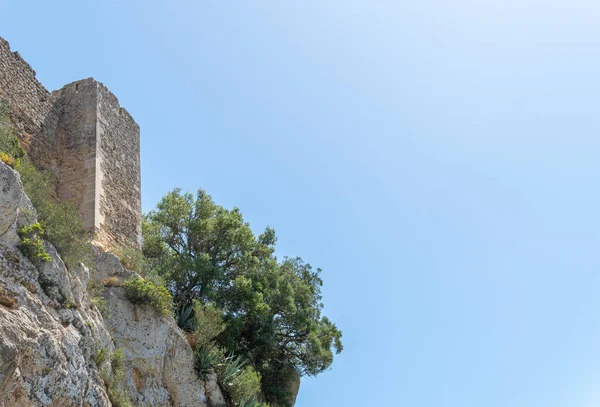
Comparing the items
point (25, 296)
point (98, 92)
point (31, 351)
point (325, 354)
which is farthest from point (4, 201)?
A: point (325, 354)

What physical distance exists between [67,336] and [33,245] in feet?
4.70

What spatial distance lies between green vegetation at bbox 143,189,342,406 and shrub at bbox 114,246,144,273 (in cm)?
124

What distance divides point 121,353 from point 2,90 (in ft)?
20.3

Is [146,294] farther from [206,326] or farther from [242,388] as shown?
[242,388]

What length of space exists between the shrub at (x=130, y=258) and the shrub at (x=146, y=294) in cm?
47

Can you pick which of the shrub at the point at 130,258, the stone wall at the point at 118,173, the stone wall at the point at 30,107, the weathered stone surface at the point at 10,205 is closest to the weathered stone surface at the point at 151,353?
the shrub at the point at 130,258

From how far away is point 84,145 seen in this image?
49.1 ft

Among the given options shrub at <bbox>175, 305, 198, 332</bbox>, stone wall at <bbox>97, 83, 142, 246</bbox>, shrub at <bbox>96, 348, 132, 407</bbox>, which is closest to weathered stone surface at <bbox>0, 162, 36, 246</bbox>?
shrub at <bbox>96, 348, 132, 407</bbox>

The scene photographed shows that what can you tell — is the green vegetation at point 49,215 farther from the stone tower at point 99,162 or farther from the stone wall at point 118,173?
the stone wall at point 118,173

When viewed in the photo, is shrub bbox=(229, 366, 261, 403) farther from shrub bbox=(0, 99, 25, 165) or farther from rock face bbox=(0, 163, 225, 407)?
shrub bbox=(0, 99, 25, 165)

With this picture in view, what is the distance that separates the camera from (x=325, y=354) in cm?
1945

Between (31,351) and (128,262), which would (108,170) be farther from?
(31,351)

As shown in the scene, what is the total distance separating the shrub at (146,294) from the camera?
13.1 metres

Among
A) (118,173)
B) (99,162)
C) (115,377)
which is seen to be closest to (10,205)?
(115,377)
